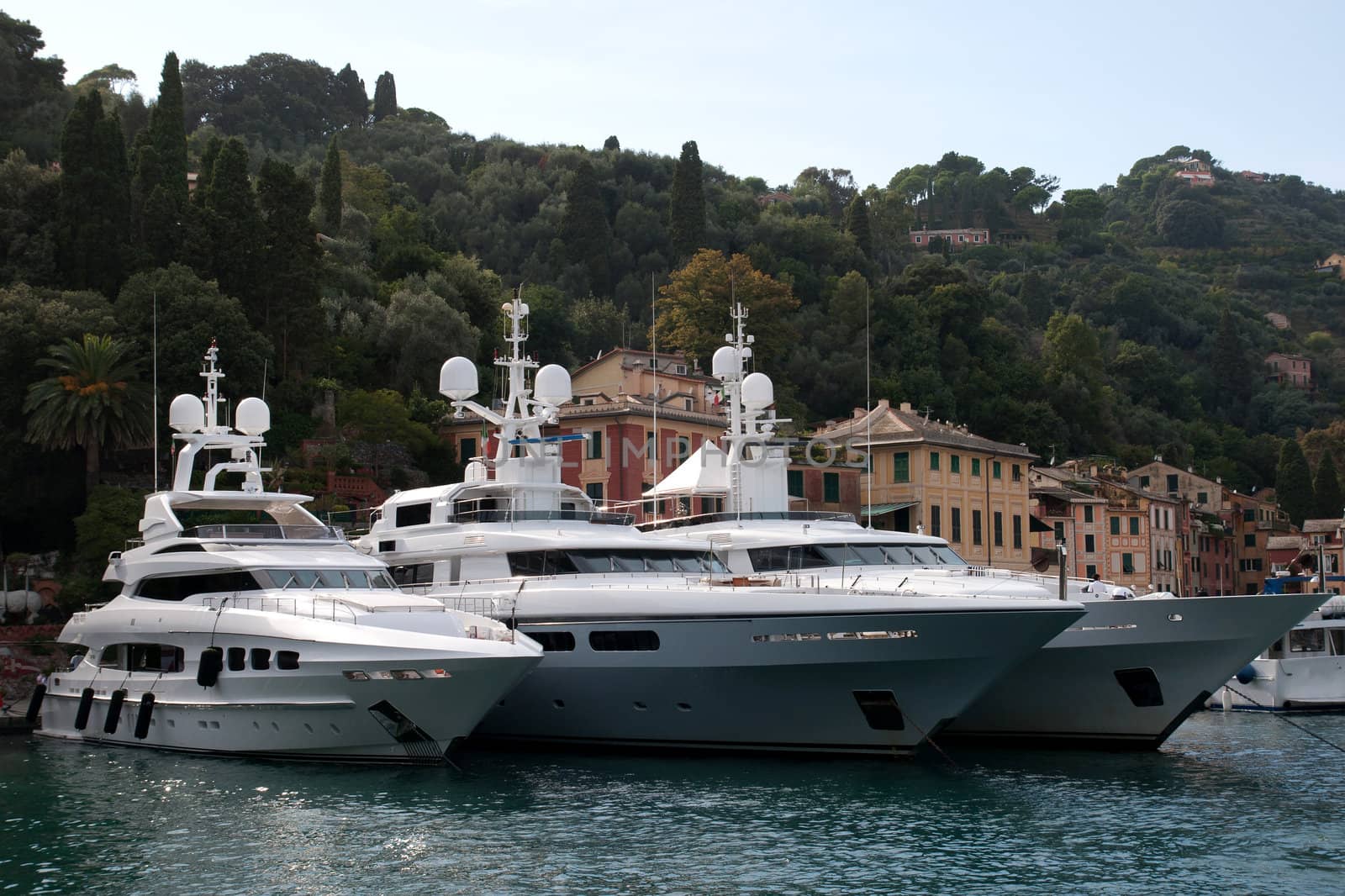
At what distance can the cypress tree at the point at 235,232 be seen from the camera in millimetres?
54844

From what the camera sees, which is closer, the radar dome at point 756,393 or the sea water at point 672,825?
the sea water at point 672,825

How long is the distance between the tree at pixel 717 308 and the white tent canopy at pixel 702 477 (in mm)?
34988

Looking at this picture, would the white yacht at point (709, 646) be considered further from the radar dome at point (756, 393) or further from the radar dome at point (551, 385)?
the radar dome at point (756, 393)

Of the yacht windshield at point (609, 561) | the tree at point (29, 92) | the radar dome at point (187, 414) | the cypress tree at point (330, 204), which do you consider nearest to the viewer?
the yacht windshield at point (609, 561)

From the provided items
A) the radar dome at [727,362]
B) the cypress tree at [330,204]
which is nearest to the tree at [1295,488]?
the cypress tree at [330,204]

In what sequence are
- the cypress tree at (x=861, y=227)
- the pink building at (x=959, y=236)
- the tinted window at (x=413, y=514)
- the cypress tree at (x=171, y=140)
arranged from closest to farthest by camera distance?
the tinted window at (x=413, y=514)
the cypress tree at (x=171, y=140)
the cypress tree at (x=861, y=227)
the pink building at (x=959, y=236)

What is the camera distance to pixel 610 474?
5150 centimetres

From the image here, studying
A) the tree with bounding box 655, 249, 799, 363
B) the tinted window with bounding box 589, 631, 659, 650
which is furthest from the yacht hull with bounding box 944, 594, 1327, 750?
the tree with bounding box 655, 249, 799, 363

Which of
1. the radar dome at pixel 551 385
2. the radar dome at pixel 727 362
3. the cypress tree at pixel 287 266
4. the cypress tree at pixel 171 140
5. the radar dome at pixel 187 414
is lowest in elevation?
the radar dome at pixel 187 414

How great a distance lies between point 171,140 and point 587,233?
38.0m

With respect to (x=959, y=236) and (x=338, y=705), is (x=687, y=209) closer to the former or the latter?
(x=338, y=705)

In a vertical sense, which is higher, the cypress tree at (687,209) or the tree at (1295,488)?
the cypress tree at (687,209)

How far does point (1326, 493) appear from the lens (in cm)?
8975

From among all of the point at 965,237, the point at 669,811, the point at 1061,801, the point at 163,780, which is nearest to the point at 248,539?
the point at 163,780
